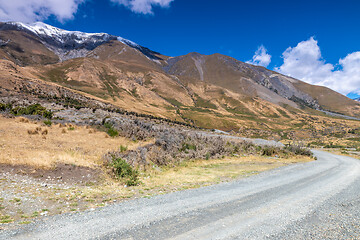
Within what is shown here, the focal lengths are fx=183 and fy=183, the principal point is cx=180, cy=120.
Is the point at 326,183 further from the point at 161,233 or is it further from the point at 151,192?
the point at 161,233

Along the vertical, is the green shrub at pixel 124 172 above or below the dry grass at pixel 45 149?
below

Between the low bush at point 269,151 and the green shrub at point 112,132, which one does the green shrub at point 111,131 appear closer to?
the green shrub at point 112,132

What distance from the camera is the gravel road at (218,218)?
4.68 m

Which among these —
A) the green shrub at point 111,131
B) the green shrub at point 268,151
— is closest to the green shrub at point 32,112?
the green shrub at point 111,131

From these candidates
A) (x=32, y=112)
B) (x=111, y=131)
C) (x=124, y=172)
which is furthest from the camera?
(x=32, y=112)

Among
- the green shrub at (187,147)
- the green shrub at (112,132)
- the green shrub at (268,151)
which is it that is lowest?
the green shrub at (268,151)

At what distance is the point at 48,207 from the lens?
19.2 feet

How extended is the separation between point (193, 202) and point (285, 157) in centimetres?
2013

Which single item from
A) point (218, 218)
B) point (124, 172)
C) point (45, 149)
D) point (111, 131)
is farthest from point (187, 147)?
point (218, 218)

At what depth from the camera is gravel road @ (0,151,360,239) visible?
4677mm

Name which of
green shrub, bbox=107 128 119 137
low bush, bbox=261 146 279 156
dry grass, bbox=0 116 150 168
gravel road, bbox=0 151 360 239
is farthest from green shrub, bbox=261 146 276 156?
green shrub, bbox=107 128 119 137

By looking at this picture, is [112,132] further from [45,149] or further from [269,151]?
[269,151]

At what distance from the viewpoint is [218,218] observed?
5699 millimetres

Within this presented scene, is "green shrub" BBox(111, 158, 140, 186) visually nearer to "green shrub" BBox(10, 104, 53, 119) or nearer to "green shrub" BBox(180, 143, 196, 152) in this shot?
"green shrub" BBox(180, 143, 196, 152)
